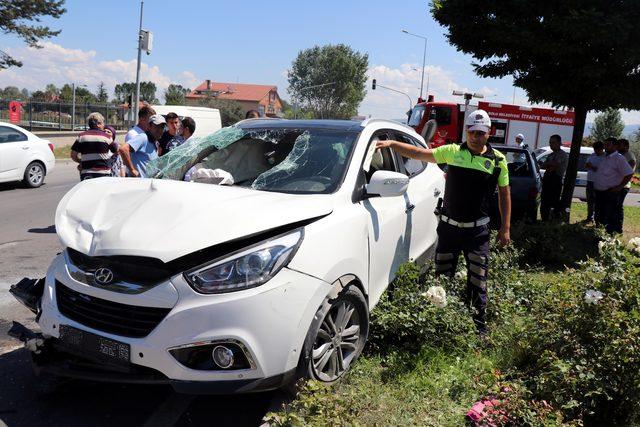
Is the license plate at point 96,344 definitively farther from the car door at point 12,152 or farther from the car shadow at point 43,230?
the car door at point 12,152

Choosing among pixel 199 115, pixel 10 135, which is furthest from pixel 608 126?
pixel 10 135

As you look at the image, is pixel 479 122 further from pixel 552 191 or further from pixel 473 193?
pixel 552 191

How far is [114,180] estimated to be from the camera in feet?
11.8

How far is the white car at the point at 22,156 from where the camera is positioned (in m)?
12.4

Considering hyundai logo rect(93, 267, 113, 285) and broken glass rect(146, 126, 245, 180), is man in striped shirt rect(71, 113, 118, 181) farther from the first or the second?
hyundai logo rect(93, 267, 113, 285)

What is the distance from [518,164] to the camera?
1018 cm

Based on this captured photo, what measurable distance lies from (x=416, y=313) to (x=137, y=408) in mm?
1898

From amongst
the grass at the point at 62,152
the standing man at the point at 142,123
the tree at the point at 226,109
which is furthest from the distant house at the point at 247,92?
the standing man at the point at 142,123

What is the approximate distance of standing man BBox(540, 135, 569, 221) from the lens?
10578 mm

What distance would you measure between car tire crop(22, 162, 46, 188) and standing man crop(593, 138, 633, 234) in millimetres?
12081

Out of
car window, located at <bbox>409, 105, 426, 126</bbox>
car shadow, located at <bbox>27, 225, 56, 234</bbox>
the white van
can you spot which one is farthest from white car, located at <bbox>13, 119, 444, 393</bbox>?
car window, located at <bbox>409, 105, 426, 126</bbox>

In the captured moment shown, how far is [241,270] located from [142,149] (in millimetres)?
4331

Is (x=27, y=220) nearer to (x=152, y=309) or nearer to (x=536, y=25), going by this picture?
(x=152, y=309)

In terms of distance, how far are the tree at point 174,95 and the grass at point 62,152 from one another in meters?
52.0
